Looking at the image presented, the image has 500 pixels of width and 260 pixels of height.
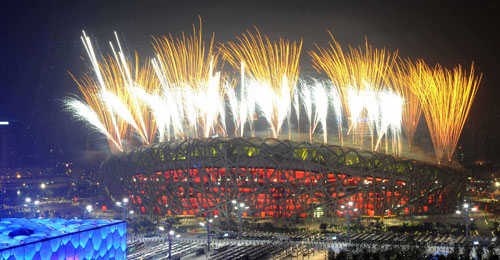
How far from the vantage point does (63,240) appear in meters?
26.4

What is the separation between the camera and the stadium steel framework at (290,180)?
3073 inches

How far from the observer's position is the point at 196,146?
8231 centimetres

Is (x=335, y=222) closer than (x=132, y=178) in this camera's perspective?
Yes

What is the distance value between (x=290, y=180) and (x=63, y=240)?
55.2 metres

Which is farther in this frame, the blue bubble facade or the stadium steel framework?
the stadium steel framework

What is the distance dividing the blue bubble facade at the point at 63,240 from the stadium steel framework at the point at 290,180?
49.4m

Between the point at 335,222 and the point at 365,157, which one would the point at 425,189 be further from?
the point at 335,222

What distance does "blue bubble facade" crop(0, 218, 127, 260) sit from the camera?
2464 centimetres

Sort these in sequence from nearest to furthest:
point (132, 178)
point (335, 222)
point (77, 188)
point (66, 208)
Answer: point (335, 222)
point (132, 178)
point (66, 208)
point (77, 188)

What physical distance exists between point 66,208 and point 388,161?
52.2m

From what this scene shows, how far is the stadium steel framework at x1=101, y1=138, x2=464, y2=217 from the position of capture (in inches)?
3073

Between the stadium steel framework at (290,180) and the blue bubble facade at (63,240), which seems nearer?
the blue bubble facade at (63,240)

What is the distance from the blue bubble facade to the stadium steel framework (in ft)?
162

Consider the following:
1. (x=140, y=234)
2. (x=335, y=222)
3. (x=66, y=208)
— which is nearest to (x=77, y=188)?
(x=66, y=208)
